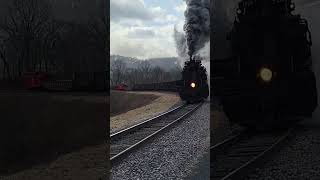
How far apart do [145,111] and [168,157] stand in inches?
204

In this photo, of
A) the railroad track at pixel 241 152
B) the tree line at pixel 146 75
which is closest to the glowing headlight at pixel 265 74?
the railroad track at pixel 241 152

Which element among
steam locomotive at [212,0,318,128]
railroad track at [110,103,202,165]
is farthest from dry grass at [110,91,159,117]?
steam locomotive at [212,0,318,128]

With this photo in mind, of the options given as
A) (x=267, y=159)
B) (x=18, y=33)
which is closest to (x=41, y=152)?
(x=18, y=33)

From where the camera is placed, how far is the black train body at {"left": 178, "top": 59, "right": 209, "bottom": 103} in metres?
12.3

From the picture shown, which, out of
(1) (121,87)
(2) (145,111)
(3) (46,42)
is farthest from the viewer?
(2) (145,111)

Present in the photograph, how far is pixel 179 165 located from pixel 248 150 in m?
1.67

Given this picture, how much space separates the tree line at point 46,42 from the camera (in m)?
4.77

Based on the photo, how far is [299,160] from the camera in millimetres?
4766

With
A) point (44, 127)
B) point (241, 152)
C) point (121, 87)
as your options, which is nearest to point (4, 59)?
point (44, 127)

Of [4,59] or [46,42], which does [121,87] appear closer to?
[46,42]

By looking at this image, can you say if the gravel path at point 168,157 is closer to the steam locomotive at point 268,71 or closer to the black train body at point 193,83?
the steam locomotive at point 268,71

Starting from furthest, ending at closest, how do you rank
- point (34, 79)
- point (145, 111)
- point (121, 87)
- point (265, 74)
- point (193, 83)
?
point (193, 83)
point (145, 111)
point (121, 87)
point (265, 74)
point (34, 79)

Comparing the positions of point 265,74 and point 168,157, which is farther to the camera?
point 168,157

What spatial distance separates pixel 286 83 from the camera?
5.43 meters
